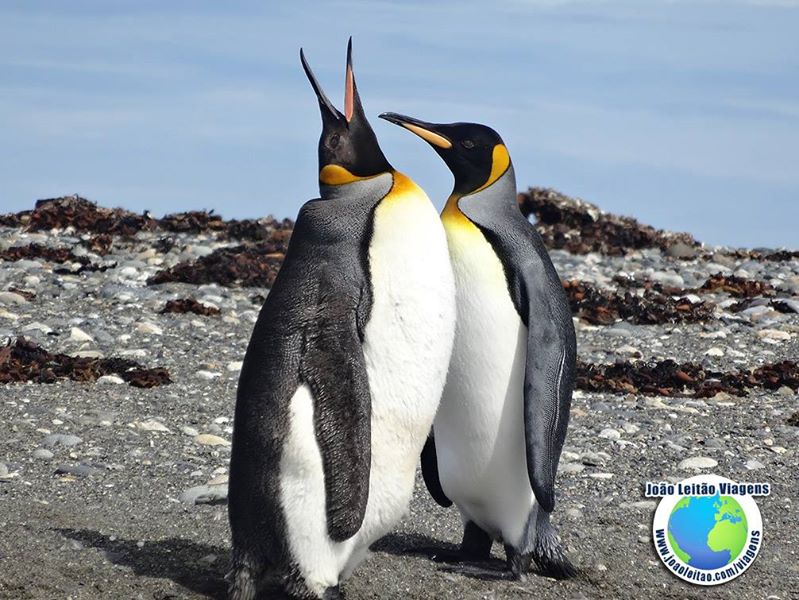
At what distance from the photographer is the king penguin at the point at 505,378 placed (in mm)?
4871

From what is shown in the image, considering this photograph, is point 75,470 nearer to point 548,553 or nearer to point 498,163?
point 548,553

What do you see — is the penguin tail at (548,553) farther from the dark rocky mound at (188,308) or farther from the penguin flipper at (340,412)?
the dark rocky mound at (188,308)

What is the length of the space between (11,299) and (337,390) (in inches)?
310

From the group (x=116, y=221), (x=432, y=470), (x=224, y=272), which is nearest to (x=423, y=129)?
(x=432, y=470)

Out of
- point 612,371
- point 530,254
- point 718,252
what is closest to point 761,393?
point 612,371

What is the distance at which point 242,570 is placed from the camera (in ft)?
14.3

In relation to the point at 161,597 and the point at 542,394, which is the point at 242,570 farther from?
the point at 542,394

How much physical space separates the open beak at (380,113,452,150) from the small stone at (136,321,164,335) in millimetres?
5490

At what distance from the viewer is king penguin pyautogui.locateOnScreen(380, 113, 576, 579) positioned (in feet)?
16.0

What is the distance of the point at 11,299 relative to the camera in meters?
11.3

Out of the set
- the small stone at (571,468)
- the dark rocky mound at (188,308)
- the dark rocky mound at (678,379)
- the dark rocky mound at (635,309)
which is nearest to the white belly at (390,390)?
the small stone at (571,468)

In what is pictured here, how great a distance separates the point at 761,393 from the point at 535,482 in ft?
16.9

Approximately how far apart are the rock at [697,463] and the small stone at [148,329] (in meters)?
4.82

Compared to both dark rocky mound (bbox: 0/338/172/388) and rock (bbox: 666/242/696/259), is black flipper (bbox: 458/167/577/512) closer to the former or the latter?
dark rocky mound (bbox: 0/338/172/388)
